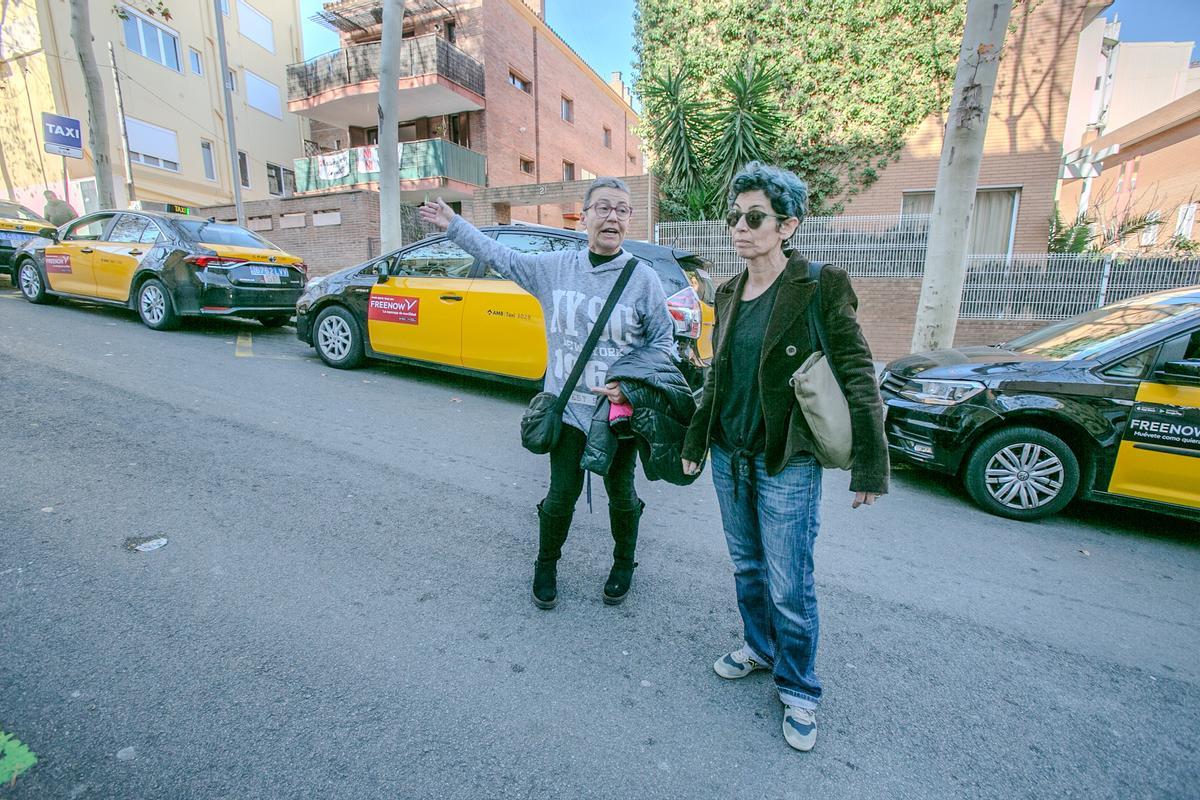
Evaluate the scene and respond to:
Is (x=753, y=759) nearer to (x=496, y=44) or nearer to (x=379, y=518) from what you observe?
(x=379, y=518)

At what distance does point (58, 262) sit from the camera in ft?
29.4

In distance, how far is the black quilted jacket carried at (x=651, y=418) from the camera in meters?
2.38

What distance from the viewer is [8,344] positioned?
660 cm

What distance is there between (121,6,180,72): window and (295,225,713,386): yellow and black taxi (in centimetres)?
2256

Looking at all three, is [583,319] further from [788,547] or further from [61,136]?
[61,136]

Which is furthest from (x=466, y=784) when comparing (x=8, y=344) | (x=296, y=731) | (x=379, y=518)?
(x=8, y=344)

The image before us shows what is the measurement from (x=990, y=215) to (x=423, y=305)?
13.5 m

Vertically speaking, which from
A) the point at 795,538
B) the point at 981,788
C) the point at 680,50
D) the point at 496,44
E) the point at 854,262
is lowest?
the point at 981,788

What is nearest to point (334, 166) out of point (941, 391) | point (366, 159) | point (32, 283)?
point (366, 159)

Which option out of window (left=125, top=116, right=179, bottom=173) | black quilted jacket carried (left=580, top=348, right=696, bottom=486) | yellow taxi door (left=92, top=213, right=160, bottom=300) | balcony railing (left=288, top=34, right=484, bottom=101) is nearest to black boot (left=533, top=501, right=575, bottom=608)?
black quilted jacket carried (left=580, top=348, right=696, bottom=486)

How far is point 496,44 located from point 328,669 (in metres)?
23.0

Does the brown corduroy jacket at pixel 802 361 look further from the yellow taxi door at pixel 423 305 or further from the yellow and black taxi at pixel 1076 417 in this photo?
the yellow taxi door at pixel 423 305

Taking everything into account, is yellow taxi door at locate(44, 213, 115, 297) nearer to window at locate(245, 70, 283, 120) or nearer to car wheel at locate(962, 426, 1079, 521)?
car wheel at locate(962, 426, 1079, 521)

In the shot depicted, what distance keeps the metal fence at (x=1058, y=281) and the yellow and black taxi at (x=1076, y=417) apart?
6.48 meters
